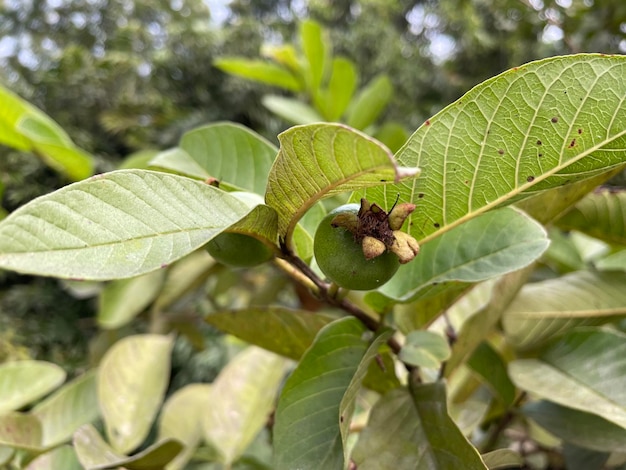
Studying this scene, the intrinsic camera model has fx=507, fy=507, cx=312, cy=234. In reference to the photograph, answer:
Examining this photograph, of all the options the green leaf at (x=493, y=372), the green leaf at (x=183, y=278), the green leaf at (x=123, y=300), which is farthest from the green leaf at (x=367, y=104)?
the green leaf at (x=493, y=372)

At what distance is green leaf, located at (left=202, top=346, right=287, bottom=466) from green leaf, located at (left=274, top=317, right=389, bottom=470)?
355 millimetres

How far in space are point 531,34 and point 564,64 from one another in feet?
4.56

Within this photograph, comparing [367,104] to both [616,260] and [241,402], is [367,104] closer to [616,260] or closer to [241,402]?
[616,260]

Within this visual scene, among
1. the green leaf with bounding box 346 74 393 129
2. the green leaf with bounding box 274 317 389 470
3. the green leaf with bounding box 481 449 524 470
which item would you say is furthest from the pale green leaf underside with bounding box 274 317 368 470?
the green leaf with bounding box 346 74 393 129

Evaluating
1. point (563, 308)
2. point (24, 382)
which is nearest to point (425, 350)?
point (563, 308)

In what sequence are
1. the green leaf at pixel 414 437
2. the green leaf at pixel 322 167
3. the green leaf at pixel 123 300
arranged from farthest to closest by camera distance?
the green leaf at pixel 123 300, the green leaf at pixel 414 437, the green leaf at pixel 322 167

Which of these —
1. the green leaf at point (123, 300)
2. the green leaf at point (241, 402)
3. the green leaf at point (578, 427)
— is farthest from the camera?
the green leaf at point (123, 300)

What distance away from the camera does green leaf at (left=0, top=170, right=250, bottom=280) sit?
0.29 meters

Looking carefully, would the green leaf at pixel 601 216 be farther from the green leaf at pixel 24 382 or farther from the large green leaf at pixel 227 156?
the green leaf at pixel 24 382

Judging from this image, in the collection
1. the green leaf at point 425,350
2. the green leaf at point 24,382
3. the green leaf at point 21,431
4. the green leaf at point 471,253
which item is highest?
the green leaf at point 471,253

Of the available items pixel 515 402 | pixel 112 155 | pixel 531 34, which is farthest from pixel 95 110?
pixel 515 402

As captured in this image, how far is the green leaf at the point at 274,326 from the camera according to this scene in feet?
1.86

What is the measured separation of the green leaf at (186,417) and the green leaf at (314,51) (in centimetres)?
92

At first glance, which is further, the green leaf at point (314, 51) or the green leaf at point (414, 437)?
the green leaf at point (314, 51)
